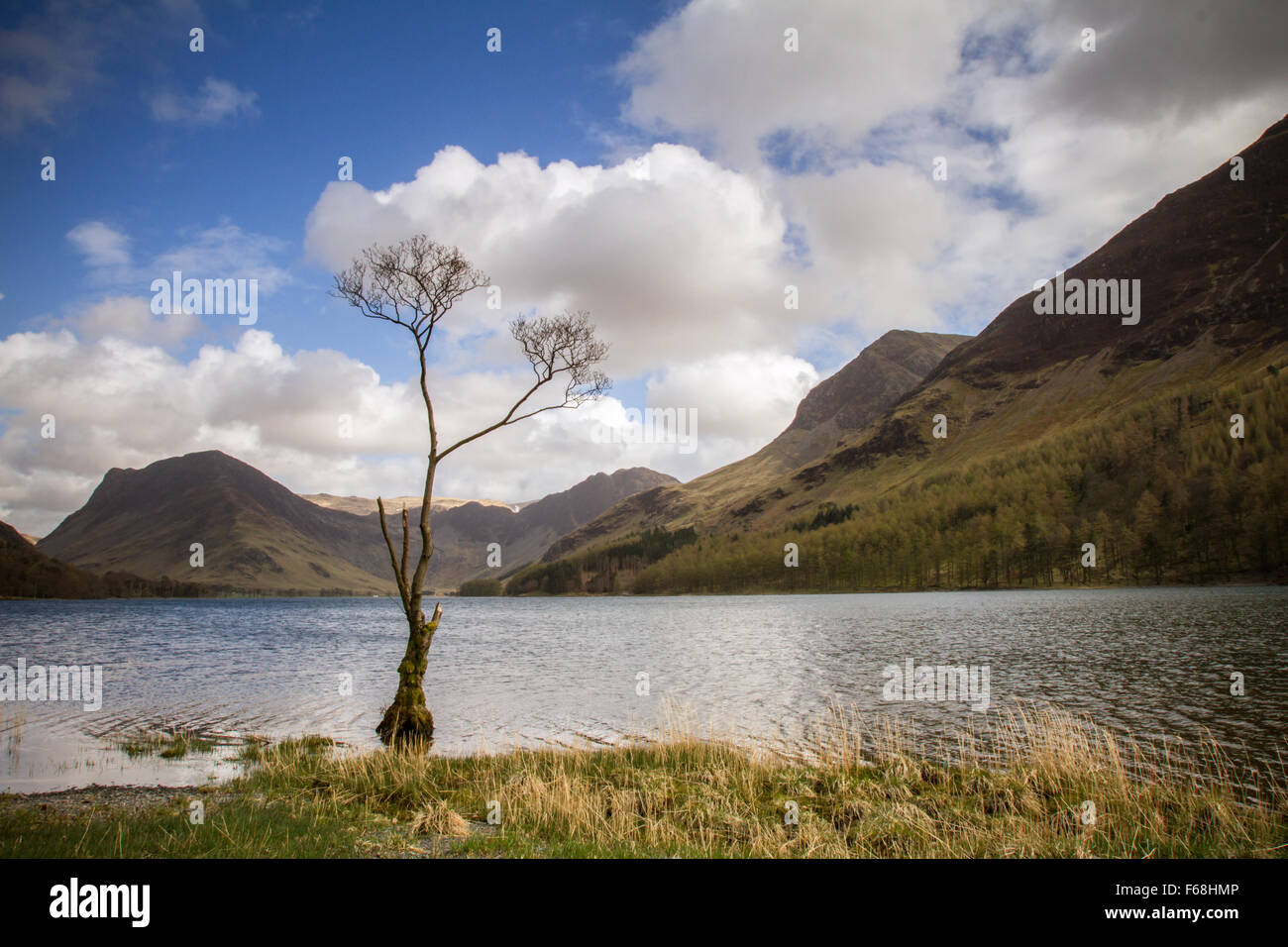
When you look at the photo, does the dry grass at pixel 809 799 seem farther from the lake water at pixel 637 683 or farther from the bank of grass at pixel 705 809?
the lake water at pixel 637 683

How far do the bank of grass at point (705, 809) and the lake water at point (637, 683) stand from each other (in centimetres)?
624

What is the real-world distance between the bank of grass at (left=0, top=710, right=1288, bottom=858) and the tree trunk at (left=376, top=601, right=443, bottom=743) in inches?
95.7

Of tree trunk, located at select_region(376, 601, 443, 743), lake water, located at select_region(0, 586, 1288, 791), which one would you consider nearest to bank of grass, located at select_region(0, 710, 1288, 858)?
tree trunk, located at select_region(376, 601, 443, 743)

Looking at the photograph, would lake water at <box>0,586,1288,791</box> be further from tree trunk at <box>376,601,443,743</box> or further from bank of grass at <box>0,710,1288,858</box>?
bank of grass at <box>0,710,1288,858</box>

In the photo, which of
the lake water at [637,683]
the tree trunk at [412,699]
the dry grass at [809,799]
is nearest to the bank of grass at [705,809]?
the dry grass at [809,799]

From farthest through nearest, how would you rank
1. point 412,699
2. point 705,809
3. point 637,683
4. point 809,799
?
point 637,683
point 412,699
point 809,799
point 705,809

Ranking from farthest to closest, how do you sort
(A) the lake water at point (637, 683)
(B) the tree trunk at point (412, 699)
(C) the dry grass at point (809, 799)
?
(A) the lake water at point (637, 683)
(B) the tree trunk at point (412, 699)
(C) the dry grass at point (809, 799)

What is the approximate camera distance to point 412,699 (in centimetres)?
2577

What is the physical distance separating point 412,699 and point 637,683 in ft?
73.8

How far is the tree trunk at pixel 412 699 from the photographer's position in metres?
25.0

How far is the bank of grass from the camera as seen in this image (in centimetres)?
1230

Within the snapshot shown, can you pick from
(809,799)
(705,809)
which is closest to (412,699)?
(705,809)

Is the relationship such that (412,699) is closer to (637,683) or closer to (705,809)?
(705,809)
